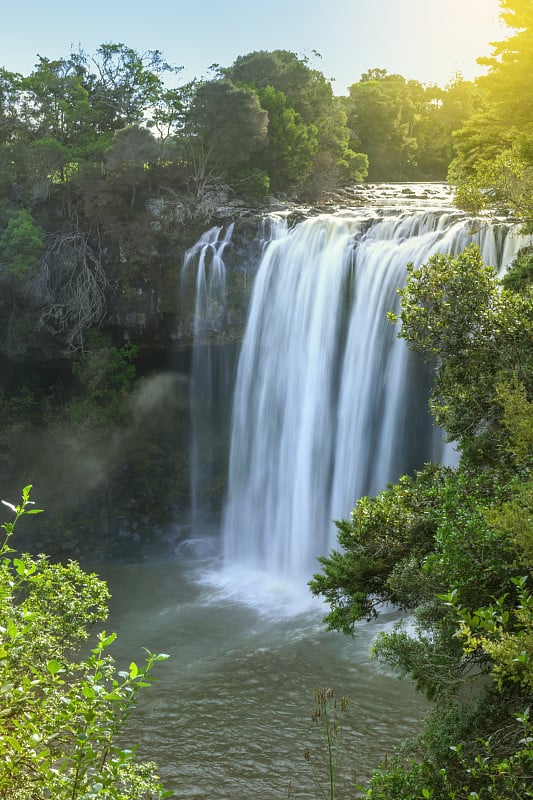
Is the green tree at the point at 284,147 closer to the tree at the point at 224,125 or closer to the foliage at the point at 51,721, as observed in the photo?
the tree at the point at 224,125

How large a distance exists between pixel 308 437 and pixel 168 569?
6.47 metres

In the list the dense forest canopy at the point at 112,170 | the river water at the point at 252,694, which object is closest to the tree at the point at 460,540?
the river water at the point at 252,694

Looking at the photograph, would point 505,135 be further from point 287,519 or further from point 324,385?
point 287,519

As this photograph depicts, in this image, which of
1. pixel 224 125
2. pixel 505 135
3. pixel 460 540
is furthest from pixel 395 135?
pixel 460 540

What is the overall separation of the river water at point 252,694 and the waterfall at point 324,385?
355 cm

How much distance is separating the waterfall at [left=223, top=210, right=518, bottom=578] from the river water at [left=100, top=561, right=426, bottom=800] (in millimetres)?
3547

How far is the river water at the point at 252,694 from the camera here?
13195 millimetres

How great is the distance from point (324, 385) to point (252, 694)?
33.9ft

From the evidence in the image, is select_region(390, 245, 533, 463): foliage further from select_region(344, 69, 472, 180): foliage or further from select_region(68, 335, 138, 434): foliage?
select_region(344, 69, 472, 180): foliage

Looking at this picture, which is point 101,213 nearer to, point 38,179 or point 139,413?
point 38,179

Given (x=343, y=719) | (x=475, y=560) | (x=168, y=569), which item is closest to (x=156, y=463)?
(x=168, y=569)

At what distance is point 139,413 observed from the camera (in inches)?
1110

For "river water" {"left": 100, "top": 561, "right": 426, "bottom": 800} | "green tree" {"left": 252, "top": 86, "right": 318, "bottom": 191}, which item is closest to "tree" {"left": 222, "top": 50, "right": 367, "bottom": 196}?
"green tree" {"left": 252, "top": 86, "right": 318, "bottom": 191}

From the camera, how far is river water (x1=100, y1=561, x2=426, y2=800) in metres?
13.2
